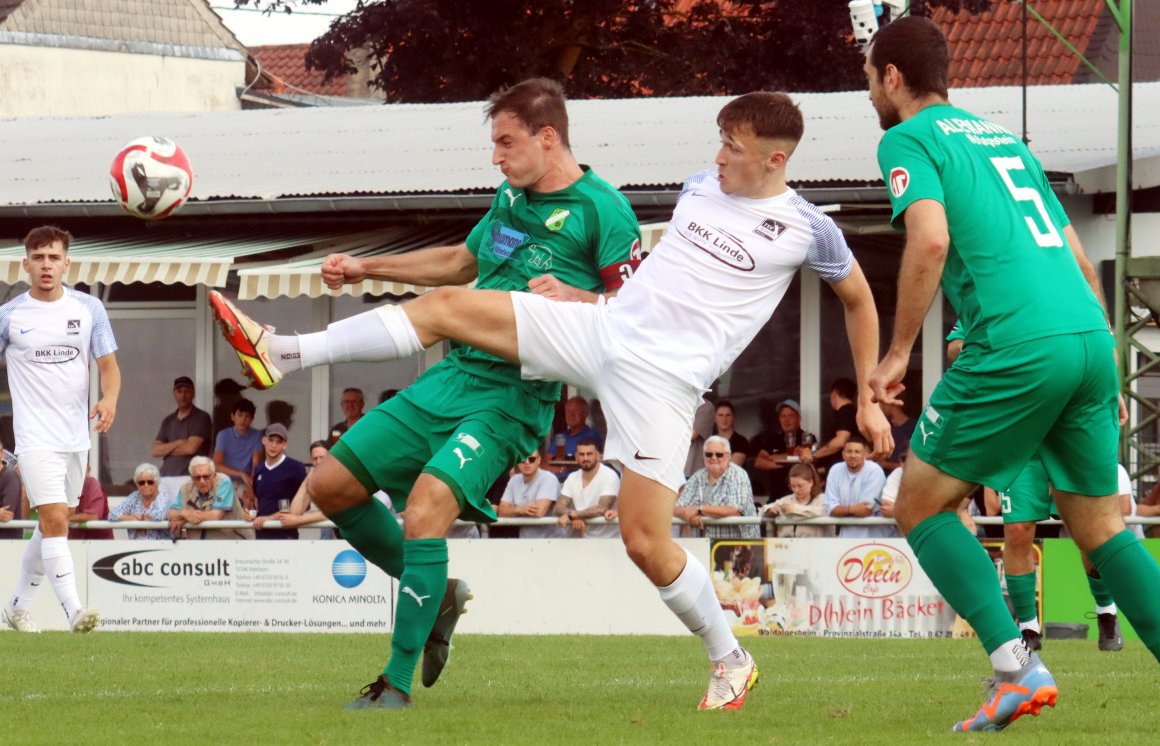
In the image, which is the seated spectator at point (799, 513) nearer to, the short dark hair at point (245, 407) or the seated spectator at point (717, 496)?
the seated spectator at point (717, 496)

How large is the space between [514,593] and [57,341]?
451 centimetres

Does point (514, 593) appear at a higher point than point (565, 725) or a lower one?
lower

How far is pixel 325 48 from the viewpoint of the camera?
117 feet

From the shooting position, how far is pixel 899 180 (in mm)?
6039

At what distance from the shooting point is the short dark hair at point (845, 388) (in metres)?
17.6

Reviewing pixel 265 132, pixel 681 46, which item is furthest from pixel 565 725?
pixel 681 46

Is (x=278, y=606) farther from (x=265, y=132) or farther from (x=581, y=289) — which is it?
(x=265, y=132)

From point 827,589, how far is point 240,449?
692 cm

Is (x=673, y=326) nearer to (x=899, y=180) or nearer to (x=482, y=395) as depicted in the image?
(x=482, y=395)

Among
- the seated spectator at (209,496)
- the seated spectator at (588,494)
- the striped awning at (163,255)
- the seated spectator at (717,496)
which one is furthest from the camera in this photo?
the striped awning at (163,255)

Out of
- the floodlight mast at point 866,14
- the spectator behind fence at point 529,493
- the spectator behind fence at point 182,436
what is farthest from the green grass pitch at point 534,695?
the floodlight mast at point 866,14

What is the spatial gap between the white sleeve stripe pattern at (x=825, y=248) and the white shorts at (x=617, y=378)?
26.6 inches

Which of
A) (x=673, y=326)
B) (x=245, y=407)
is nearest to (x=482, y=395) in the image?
(x=673, y=326)

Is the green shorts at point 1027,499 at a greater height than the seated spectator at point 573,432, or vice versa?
the green shorts at point 1027,499
